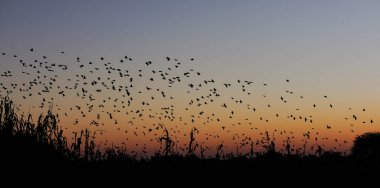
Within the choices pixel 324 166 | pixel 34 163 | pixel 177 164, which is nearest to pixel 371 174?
pixel 324 166

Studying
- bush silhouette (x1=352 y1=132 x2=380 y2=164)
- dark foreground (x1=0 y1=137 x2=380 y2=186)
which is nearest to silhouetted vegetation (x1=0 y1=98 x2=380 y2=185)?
dark foreground (x1=0 y1=137 x2=380 y2=186)

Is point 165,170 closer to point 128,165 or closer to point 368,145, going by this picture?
point 128,165

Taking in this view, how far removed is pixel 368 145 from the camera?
84.5ft

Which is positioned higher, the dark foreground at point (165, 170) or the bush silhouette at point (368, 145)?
the bush silhouette at point (368, 145)

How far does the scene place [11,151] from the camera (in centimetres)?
1072

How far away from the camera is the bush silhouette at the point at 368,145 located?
22.9 meters

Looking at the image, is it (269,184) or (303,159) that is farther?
(303,159)

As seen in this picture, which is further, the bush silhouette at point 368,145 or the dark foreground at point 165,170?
the bush silhouette at point 368,145

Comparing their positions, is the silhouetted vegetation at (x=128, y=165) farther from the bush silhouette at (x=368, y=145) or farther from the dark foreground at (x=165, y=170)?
the bush silhouette at (x=368, y=145)

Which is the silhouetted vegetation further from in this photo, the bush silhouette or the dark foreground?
the bush silhouette

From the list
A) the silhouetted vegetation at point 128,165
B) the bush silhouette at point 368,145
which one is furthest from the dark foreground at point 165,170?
the bush silhouette at point 368,145

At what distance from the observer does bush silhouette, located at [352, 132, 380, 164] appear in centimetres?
2292

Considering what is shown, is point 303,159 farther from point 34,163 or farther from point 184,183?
point 34,163

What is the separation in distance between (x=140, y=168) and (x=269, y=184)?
2975mm
